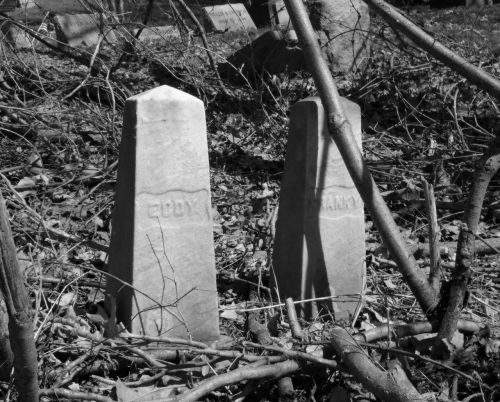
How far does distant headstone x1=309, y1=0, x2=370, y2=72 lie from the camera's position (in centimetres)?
884

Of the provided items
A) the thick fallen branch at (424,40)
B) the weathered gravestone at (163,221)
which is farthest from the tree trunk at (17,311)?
the thick fallen branch at (424,40)

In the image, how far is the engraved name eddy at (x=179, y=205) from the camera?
412 cm

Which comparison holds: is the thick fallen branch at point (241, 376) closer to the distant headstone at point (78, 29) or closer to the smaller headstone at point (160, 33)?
the smaller headstone at point (160, 33)

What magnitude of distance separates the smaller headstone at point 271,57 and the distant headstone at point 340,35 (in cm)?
35

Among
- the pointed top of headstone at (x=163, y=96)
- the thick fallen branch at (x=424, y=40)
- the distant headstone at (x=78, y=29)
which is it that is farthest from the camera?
the distant headstone at (x=78, y=29)

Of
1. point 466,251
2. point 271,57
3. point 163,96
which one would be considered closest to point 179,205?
point 163,96

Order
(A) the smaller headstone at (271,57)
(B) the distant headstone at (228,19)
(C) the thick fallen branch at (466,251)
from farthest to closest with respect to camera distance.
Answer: (B) the distant headstone at (228,19) → (A) the smaller headstone at (271,57) → (C) the thick fallen branch at (466,251)

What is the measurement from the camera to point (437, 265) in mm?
4434

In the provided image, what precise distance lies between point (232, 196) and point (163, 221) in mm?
2494

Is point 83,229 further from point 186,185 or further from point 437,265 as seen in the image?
point 437,265

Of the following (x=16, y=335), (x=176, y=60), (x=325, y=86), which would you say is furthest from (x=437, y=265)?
(x=176, y=60)

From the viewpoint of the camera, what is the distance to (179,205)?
13.7 ft

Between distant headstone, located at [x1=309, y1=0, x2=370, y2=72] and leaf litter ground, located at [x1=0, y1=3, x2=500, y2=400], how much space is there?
0.24 m

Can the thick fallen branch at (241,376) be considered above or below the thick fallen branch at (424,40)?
below
